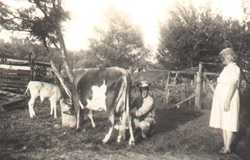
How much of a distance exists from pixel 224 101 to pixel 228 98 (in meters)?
0.20

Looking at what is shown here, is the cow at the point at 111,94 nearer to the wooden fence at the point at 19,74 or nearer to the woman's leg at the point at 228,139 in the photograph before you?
the woman's leg at the point at 228,139

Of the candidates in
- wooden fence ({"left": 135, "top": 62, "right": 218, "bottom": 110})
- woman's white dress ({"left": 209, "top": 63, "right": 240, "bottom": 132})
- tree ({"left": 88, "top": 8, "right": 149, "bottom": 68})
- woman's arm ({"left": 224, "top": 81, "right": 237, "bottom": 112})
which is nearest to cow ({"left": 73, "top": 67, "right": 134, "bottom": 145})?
woman's white dress ({"left": 209, "top": 63, "right": 240, "bottom": 132})

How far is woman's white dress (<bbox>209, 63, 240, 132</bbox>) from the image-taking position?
6783 millimetres

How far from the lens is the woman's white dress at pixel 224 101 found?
678 cm

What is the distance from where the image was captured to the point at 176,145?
26.1 ft

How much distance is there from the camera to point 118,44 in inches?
1351

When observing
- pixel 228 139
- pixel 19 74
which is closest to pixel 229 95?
pixel 228 139

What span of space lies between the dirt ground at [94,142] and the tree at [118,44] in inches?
848

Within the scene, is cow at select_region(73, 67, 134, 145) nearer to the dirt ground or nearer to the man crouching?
the man crouching

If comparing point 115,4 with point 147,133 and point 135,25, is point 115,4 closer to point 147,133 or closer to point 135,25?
point 135,25

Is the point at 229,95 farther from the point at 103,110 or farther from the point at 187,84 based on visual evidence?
the point at 187,84

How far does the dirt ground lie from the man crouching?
330mm

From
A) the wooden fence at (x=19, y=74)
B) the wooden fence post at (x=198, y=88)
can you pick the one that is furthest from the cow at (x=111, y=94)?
the wooden fence at (x=19, y=74)

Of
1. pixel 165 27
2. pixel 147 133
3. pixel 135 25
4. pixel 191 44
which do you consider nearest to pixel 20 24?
pixel 147 133
